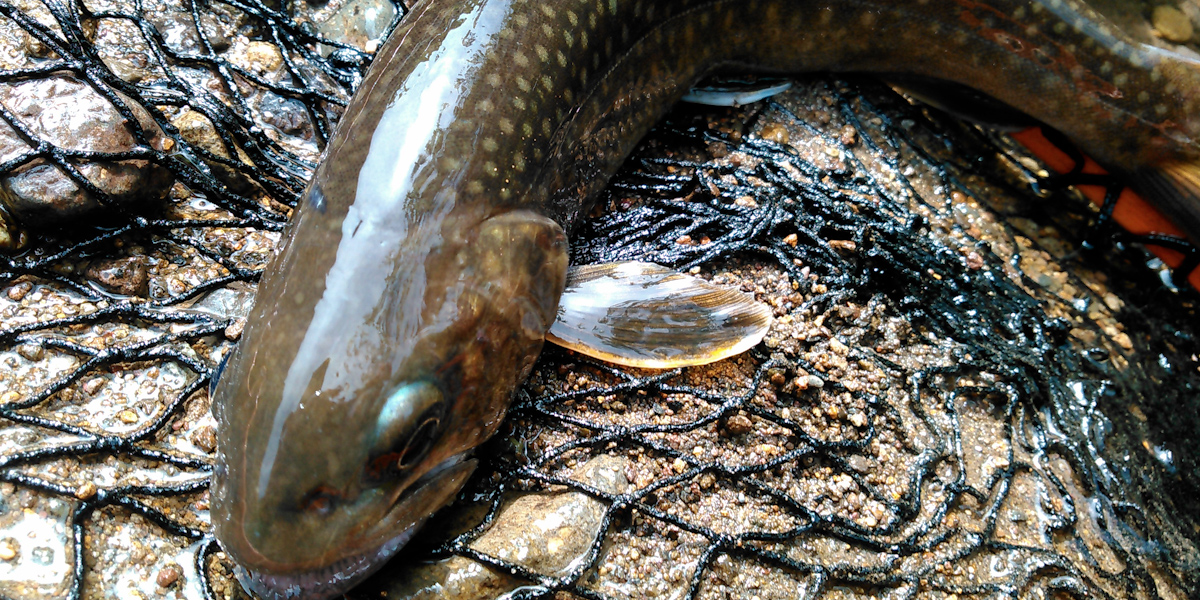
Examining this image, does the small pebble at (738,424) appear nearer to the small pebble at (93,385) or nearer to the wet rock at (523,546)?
the wet rock at (523,546)

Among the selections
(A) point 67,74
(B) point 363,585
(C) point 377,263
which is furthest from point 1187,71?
(A) point 67,74

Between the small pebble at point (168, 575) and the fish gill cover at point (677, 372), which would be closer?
the small pebble at point (168, 575)

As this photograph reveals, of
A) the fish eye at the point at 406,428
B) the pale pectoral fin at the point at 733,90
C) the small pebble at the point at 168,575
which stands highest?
the pale pectoral fin at the point at 733,90

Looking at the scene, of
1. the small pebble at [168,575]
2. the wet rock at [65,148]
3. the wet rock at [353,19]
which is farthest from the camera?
the wet rock at [353,19]

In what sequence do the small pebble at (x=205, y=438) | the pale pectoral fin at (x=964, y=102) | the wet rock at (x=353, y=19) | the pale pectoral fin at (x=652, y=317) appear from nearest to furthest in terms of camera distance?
1. the small pebble at (x=205, y=438)
2. the pale pectoral fin at (x=652, y=317)
3. the wet rock at (x=353, y=19)
4. the pale pectoral fin at (x=964, y=102)

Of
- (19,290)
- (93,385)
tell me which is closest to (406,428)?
(93,385)

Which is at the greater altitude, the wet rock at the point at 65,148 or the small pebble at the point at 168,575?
the wet rock at the point at 65,148

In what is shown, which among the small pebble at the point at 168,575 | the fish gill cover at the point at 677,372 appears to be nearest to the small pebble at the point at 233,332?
the fish gill cover at the point at 677,372
